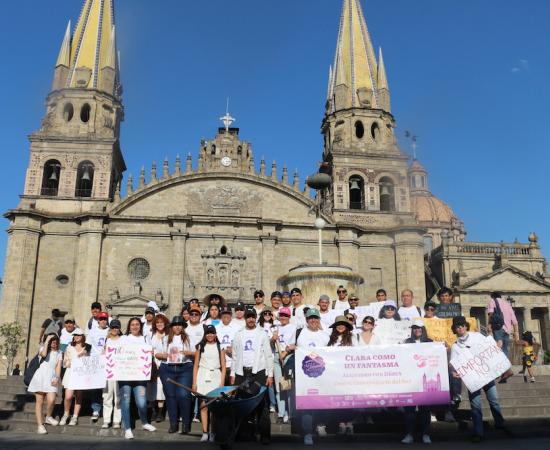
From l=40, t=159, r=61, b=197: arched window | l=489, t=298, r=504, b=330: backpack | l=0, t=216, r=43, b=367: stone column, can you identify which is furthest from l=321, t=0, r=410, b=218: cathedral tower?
l=489, t=298, r=504, b=330: backpack

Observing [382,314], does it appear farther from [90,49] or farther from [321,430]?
[90,49]

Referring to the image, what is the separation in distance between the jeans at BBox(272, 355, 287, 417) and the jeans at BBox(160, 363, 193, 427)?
1.32m

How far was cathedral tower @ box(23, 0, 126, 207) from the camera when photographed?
32.3 meters

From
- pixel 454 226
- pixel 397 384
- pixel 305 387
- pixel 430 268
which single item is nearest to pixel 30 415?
pixel 305 387

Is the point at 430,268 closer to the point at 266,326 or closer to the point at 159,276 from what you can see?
the point at 159,276

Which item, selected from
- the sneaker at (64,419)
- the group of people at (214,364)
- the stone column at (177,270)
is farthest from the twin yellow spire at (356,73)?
the sneaker at (64,419)

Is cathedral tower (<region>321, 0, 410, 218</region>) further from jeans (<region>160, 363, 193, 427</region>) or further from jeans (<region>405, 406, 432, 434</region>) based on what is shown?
jeans (<region>405, 406, 432, 434</region>)

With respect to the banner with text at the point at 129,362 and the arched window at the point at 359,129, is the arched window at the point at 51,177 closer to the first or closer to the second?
the arched window at the point at 359,129

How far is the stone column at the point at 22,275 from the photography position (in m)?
28.6

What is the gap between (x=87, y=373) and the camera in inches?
351

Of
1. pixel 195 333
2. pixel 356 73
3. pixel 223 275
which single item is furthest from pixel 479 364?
pixel 356 73

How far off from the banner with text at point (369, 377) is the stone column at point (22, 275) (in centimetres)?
2476

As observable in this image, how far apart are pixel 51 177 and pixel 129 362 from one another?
27.4m

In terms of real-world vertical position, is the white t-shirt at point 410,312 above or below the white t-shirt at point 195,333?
above
